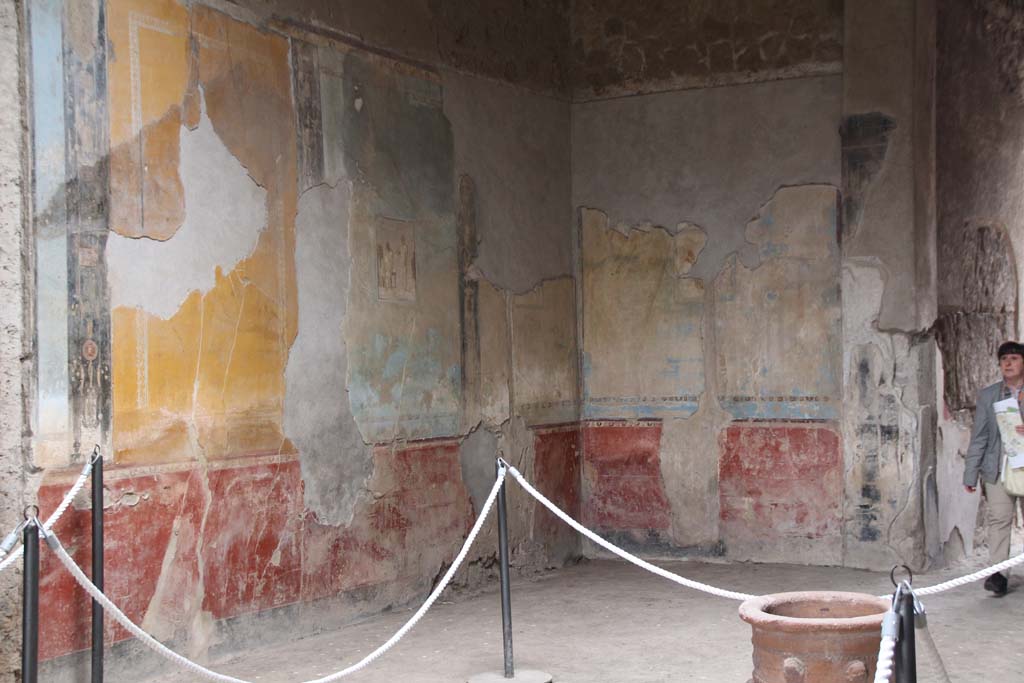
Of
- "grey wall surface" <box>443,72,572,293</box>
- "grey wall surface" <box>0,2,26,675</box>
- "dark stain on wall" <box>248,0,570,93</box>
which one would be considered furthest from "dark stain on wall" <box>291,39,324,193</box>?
Answer: "grey wall surface" <box>0,2,26,675</box>

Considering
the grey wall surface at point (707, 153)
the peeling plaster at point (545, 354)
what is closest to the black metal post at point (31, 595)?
the peeling plaster at point (545, 354)

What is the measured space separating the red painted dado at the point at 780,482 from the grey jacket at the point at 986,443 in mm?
972

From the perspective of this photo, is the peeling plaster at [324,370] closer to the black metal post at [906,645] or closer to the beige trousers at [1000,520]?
the beige trousers at [1000,520]

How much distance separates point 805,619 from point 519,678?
1576 mm

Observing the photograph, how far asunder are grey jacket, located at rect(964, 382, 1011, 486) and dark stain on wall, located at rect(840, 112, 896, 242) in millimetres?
1323

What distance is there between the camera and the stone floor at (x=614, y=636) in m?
4.99

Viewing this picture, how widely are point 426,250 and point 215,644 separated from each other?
234 cm

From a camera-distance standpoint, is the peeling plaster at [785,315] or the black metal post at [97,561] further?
the peeling plaster at [785,315]

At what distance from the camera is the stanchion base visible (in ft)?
15.8

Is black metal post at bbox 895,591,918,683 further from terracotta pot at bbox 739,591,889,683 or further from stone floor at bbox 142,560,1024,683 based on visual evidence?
stone floor at bbox 142,560,1024,683

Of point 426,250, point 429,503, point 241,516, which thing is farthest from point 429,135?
point 241,516

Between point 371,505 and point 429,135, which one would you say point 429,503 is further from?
point 429,135

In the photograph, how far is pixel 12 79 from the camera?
4.46m

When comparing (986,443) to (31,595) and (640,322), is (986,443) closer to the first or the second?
(640,322)
